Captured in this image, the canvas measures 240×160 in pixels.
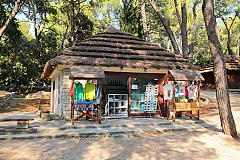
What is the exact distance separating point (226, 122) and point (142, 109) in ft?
14.0

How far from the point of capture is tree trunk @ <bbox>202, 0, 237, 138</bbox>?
24.1 feet

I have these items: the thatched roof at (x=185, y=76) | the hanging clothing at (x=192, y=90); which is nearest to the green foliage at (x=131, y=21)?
the thatched roof at (x=185, y=76)

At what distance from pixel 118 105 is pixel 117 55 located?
2.45 m

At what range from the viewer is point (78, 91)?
29.6 ft

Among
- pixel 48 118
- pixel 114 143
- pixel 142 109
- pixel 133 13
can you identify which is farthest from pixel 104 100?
pixel 133 13

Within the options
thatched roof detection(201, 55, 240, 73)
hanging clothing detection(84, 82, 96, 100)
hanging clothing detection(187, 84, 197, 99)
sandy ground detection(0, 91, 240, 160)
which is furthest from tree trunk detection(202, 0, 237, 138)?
thatched roof detection(201, 55, 240, 73)

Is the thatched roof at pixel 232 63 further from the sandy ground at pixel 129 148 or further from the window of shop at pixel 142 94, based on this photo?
the sandy ground at pixel 129 148

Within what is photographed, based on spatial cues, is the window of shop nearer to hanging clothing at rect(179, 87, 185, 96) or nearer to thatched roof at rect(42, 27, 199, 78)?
thatched roof at rect(42, 27, 199, 78)

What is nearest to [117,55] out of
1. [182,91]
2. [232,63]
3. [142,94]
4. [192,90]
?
[142,94]

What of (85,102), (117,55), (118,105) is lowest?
(118,105)

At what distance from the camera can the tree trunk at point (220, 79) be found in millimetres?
7340

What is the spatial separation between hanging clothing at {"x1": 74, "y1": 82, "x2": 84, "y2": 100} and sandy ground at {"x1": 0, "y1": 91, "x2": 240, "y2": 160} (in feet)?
7.99

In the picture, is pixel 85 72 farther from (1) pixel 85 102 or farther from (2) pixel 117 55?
(2) pixel 117 55

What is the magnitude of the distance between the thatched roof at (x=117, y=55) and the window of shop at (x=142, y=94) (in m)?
1.02
